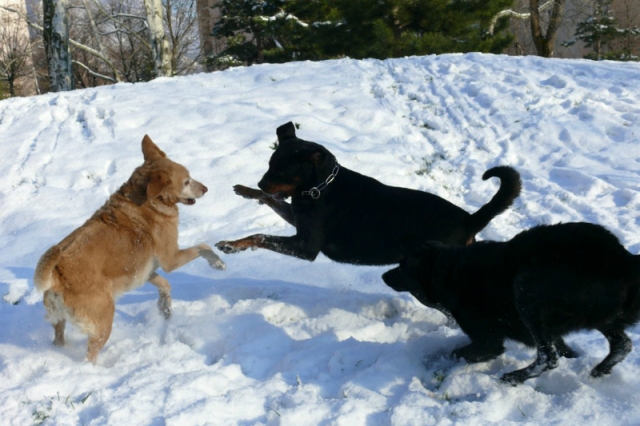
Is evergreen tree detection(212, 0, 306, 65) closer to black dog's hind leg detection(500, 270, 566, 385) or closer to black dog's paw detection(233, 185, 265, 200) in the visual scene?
black dog's paw detection(233, 185, 265, 200)

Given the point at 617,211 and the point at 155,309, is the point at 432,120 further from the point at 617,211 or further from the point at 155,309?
the point at 155,309

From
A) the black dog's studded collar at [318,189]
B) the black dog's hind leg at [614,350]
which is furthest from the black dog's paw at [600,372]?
the black dog's studded collar at [318,189]

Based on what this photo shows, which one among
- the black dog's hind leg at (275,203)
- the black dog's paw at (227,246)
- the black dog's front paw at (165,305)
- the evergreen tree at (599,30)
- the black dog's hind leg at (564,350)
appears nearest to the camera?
the black dog's hind leg at (564,350)

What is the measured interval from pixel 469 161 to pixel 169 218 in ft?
17.1

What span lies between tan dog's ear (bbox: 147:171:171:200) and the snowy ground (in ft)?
3.73

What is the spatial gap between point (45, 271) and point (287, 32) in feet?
74.6

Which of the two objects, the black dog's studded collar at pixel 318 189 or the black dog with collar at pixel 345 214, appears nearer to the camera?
the black dog with collar at pixel 345 214

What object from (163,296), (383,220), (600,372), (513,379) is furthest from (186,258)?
(600,372)

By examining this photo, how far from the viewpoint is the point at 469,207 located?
7266 mm

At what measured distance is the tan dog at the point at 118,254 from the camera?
4.06 metres

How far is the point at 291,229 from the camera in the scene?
7008 mm

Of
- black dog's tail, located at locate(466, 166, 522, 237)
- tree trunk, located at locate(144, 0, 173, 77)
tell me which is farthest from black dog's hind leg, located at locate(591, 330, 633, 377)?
tree trunk, located at locate(144, 0, 173, 77)

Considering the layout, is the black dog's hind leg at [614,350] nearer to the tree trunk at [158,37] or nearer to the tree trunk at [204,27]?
the tree trunk at [158,37]

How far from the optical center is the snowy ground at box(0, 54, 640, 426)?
11.2ft
